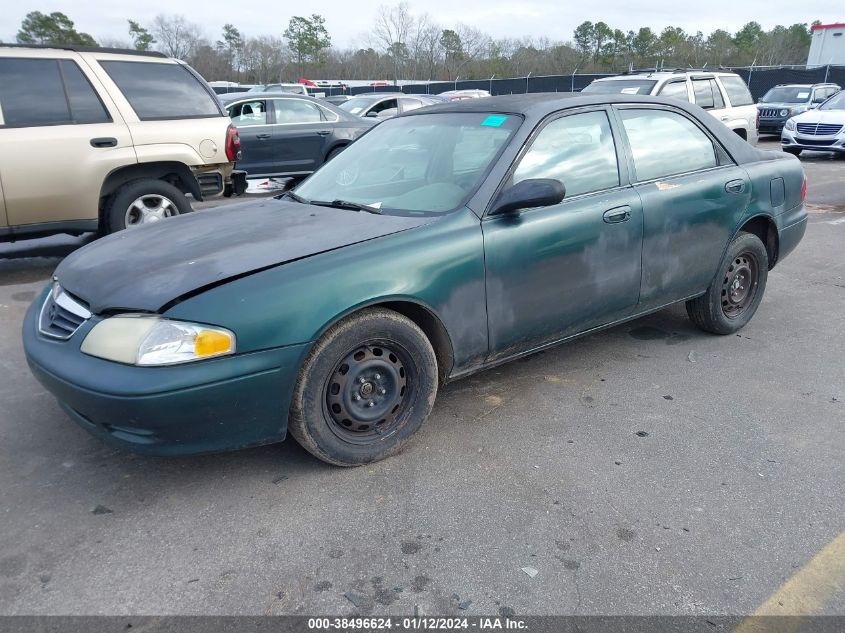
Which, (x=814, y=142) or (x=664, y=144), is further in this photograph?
(x=814, y=142)

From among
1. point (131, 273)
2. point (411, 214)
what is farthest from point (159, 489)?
point (411, 214)

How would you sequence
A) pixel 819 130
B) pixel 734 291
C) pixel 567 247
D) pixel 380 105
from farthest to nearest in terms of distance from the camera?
pixel 380 105, pixel 819 130, pixel 734 291, pixel 567 247

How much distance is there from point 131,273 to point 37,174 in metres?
3.57

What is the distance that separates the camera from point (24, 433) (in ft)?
10.7

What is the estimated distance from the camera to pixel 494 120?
3.60 m

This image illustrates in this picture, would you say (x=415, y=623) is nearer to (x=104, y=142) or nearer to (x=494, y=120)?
(x=494, y=120)

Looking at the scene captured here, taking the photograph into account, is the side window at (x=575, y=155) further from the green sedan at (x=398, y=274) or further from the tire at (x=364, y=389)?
the tire at (x=364, y=389)

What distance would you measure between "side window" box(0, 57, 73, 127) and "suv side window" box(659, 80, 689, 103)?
933cm

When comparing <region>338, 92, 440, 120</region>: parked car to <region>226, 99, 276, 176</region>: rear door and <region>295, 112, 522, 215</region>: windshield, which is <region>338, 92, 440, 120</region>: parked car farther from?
<region>295, 112, 522, 215</region>: windshield

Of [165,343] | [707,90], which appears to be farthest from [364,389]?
[707,90]

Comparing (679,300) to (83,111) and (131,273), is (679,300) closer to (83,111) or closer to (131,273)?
(131,273)

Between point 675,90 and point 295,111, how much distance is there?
657 cm

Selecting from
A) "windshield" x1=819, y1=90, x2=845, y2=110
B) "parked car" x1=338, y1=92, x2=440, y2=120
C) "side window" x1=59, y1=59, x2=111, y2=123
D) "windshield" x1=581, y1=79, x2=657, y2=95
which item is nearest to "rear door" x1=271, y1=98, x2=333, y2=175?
"parked car" x1=338, y1=92, x2=440, y2=120

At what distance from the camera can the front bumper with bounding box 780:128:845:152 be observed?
47.2 ft
